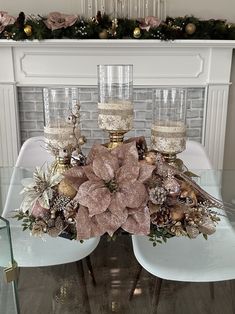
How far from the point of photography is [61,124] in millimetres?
1261

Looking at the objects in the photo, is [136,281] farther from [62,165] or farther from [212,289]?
[62,165]

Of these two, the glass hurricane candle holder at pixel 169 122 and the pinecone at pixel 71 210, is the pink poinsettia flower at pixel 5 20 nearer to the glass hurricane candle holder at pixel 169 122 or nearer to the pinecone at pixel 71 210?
the glass hurricane candle holder at pixel 169 122

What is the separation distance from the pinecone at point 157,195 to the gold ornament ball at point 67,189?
21 centimetres

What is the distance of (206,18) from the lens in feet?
8.62

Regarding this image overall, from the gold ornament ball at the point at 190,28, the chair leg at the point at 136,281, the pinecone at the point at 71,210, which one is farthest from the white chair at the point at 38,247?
the gold ornament ball at the point at 190,28

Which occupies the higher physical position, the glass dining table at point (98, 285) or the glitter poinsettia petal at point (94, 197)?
the glitter poinsettia petal at point (94, 197)

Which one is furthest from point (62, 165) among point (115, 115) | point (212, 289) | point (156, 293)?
point (212, 289)

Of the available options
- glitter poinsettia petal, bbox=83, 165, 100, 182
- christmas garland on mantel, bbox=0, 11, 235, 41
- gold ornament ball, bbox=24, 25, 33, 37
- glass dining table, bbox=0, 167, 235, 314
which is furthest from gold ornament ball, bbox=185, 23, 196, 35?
glitter poinsettia petal, bbox=83, 165, 100, 182

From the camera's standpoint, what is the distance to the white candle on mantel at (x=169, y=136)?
4.00 feet

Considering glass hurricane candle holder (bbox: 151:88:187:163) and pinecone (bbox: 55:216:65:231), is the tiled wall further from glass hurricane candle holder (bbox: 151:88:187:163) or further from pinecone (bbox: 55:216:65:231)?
pinecone (bbox: 55:216:65:231)

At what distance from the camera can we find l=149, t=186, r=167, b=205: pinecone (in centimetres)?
107

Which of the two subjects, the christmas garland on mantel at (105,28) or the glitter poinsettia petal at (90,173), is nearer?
the glitter poinsettia petal at (90,173)

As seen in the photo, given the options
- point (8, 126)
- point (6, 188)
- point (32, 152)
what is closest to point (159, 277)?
point (6, 188)

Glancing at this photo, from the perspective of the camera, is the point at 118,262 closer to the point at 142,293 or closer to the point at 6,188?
the point at 142,293
